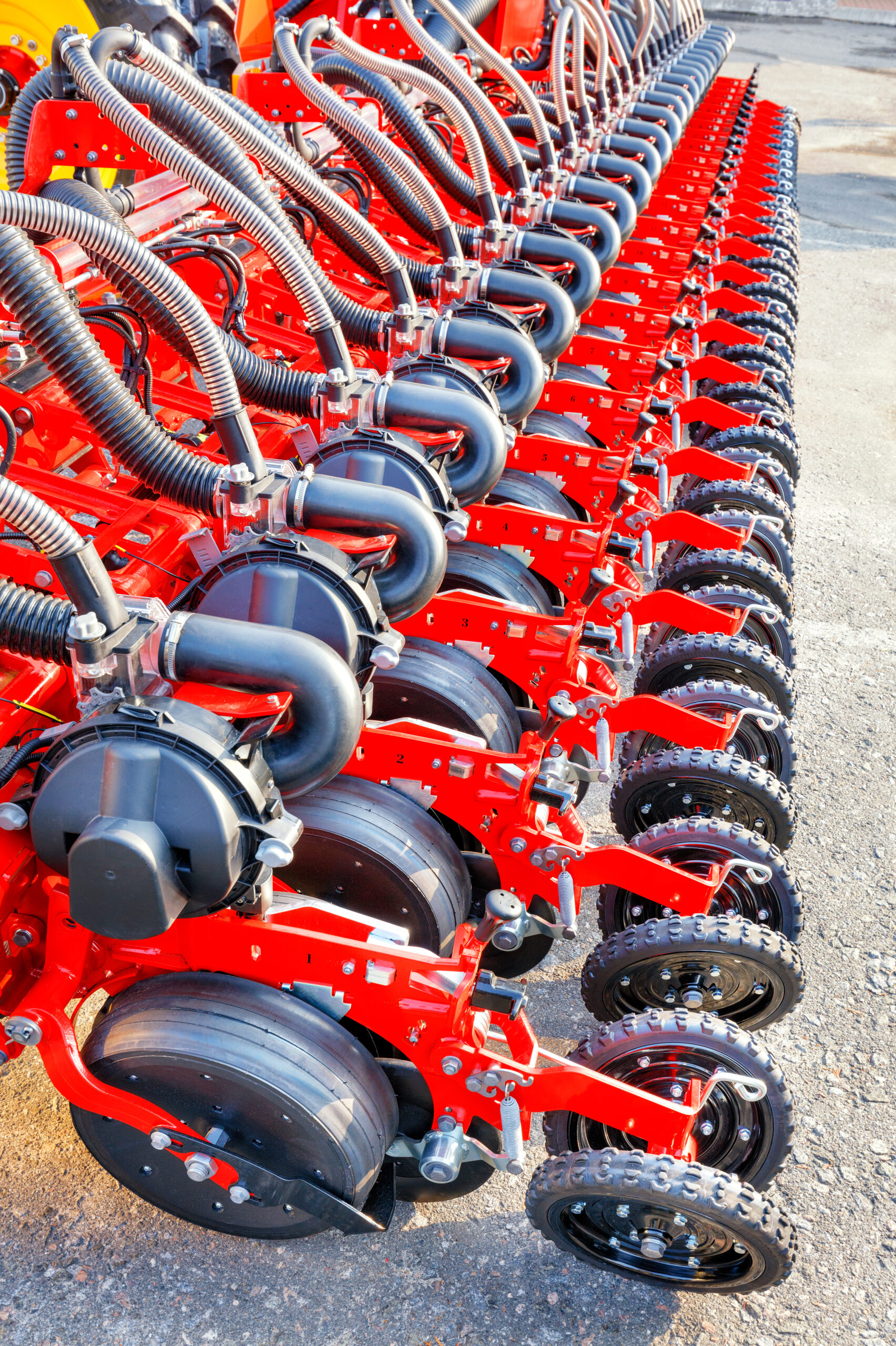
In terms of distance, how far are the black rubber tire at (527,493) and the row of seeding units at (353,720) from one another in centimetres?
3

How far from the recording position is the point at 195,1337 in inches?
84.9

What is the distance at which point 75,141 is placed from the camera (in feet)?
9.42

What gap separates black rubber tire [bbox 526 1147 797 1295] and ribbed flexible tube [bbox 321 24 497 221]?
335cm

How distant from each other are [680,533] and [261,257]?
2.07 m

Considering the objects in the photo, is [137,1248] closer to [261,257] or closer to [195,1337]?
[195,1337]

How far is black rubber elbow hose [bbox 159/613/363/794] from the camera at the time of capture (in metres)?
1.84

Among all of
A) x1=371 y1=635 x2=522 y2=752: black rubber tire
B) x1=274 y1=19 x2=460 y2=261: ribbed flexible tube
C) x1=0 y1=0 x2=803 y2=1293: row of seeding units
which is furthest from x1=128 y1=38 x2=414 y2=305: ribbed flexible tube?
x1=371 y1=635 x2=522 y2=752: black rubber tire

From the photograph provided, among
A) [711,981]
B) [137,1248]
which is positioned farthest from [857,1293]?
[137,1248]

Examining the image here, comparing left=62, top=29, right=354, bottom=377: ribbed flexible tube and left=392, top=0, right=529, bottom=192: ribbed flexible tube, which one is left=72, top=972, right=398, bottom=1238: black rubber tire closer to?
left=62, top=29, right=354, bottom=377: ribbed flexible tube

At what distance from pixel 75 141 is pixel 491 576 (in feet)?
5.54

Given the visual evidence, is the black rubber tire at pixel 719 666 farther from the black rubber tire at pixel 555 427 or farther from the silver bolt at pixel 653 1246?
the silver bolt at pixel 653 1246

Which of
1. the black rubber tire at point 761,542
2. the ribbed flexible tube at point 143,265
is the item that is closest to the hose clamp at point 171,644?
the ribbed flexible tube at point 143,265

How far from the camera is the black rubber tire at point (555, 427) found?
4191mm

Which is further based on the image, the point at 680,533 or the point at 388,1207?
the point at 680,533
